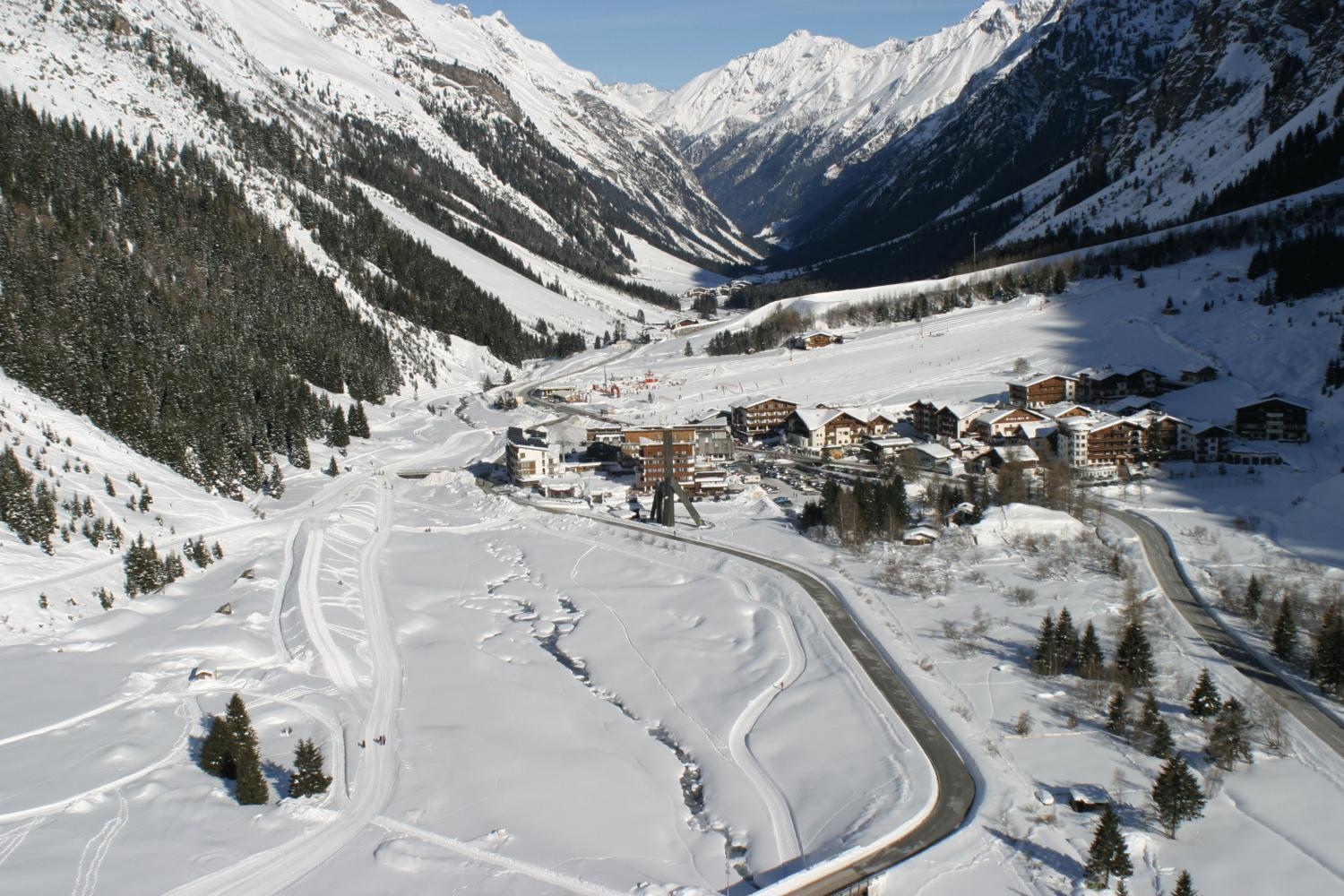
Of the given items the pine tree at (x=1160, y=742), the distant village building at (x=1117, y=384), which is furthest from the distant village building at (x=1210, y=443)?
the pine tree at (x=1160, y=742)

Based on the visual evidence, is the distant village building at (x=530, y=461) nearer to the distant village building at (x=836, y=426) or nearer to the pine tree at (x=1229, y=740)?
the distant village building at (x=836, y=426)

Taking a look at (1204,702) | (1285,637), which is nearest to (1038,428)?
(1285,637)

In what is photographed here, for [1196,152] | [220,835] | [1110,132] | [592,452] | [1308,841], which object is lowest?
[1308,841]

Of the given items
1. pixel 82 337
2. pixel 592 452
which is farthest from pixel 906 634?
pixel 82 337

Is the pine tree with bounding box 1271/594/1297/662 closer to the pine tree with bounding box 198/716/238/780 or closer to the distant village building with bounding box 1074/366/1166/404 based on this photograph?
the pine tree with bounding box 198/716/238/780

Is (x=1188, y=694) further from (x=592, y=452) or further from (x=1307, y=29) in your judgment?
(x=1307, y=29)
